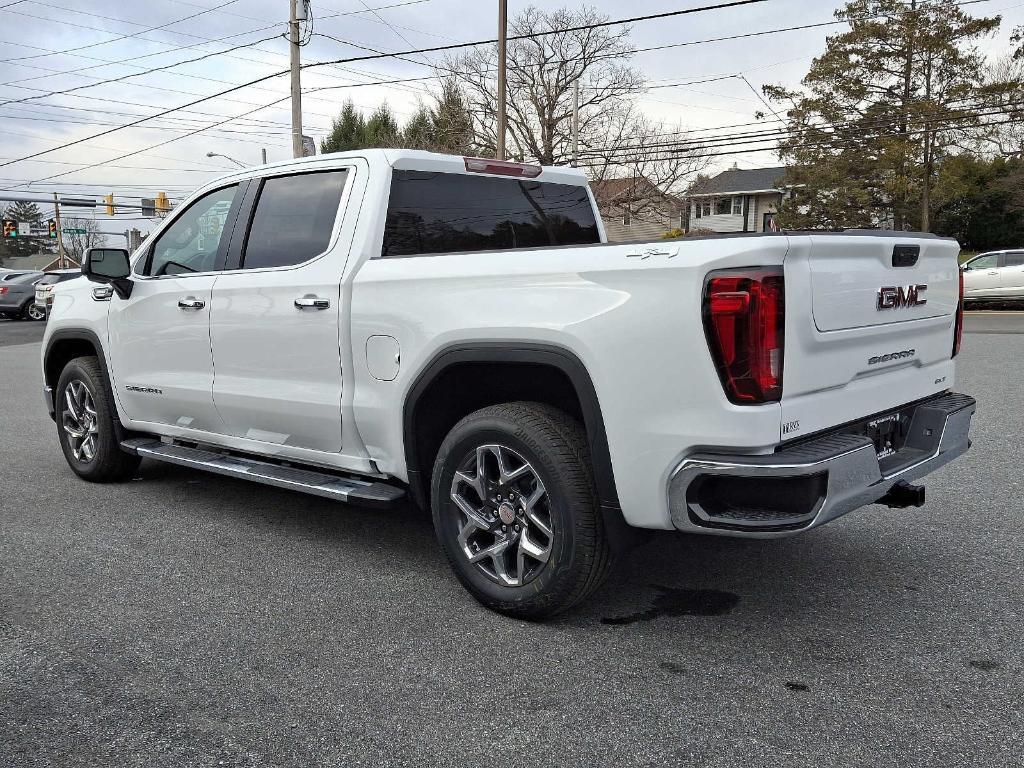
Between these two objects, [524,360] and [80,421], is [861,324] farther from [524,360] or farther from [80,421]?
[80,421]

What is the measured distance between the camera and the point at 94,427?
6039mm

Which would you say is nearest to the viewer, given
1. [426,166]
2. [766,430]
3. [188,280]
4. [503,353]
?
[766,430]

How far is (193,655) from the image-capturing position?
11.1ft

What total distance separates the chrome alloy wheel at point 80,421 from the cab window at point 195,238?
3.72ft

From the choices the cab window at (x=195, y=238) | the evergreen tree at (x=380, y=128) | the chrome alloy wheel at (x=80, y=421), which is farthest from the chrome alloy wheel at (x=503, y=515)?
the evergreen tree at (x=380, y=128)

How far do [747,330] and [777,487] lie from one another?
521 mm

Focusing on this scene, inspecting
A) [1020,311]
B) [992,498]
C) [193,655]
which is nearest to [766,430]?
[193,655]

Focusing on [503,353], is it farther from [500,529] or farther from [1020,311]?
[1020,311]

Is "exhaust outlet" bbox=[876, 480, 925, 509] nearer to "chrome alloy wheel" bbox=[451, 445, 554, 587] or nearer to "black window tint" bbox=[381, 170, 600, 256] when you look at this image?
"chrome alloy wheel" bbox=[451, 445, 554, 587]

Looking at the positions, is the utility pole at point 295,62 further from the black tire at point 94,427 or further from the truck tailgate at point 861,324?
the truck tailgate at point 861,324

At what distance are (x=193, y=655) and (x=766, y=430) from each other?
2.22 metres

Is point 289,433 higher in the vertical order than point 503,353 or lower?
lower

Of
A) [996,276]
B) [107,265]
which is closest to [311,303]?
[107,265]

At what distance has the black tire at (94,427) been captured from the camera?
5.86 metres
